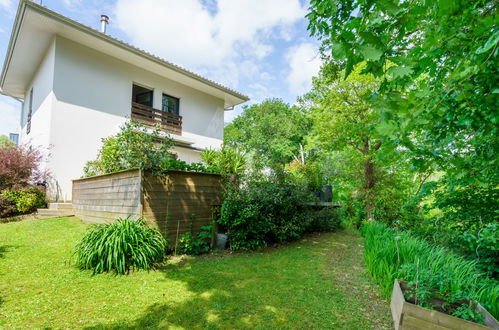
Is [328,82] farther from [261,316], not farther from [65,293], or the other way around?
[65,293]

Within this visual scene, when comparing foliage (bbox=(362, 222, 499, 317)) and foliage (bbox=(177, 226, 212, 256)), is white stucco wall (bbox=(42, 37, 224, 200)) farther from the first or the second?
foliage (bbox=(362, 222, 499, 317))

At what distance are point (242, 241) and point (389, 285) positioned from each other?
8.92 ft

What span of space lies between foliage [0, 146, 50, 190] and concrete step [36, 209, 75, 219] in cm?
111

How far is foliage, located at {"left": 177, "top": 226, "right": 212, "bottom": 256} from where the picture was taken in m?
4.66

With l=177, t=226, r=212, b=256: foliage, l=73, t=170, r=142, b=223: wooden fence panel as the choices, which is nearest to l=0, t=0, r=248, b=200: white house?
l=73, t=170, r=142, b=223: wooden fence panel

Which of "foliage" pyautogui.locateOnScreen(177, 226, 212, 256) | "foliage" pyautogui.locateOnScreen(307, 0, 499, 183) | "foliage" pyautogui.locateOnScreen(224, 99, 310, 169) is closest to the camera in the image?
"foliage" pyautogui.locateOnScreen(307, 0, 499, 183)

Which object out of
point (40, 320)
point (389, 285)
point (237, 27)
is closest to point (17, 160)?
point (40, 320)

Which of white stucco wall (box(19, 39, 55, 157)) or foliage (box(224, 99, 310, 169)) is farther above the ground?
foliage (box(224, 99, 310, 169))

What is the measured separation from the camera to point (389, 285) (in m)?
3.03

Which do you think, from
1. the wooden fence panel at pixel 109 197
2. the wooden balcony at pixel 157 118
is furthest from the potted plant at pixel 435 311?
the wooden balcony at pixel 157 118

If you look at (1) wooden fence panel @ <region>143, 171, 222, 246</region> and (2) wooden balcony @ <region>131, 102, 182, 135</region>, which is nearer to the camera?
(1) wooden fence panel @ <region>143, 171, 222, 246</region>

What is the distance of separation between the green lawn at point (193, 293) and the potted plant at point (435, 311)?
389mm

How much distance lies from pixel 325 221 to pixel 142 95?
31.4 feet

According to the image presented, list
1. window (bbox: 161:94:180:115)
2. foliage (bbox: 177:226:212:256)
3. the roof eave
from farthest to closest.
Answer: window (bbox: 161:94:180:115) → the roof eave → foliage (bbox: 177:226:212:256)
